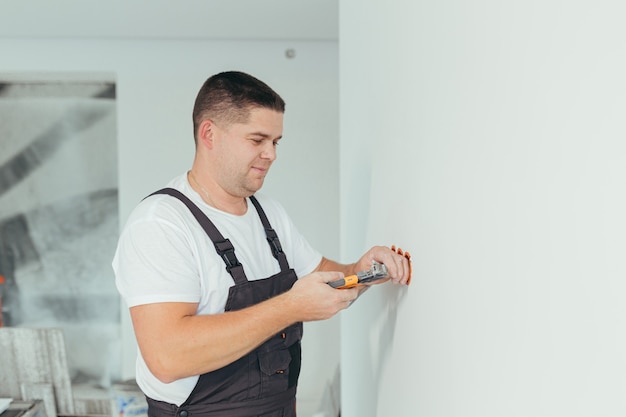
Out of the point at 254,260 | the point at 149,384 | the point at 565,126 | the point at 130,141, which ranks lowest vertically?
the point at 149,384

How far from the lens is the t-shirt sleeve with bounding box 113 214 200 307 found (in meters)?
1.36

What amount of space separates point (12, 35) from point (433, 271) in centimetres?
339

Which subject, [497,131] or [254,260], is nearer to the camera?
[497,131]

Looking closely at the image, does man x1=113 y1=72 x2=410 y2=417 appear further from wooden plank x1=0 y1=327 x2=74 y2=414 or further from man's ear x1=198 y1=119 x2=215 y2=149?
wooden plank x1=0 y1=327 x2=74 y2=414

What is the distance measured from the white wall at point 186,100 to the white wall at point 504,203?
2.30 meters

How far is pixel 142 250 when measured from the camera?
1402 millimetres

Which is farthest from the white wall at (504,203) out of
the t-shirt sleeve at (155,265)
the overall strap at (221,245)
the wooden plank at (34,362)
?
the wooden plank at (34,362)

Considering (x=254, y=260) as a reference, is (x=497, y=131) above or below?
above

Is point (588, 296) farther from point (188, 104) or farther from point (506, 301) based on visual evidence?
point (188, 104)

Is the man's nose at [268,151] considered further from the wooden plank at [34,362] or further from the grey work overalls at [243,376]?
the wooden plank at [34,362]

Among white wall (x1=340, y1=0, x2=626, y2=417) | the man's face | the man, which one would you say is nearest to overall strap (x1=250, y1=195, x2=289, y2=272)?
the man

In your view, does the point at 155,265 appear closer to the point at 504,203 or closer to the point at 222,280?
the point at 222,280

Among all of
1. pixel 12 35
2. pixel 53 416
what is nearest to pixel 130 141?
pixel 12 35

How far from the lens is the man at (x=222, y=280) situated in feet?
4.43
